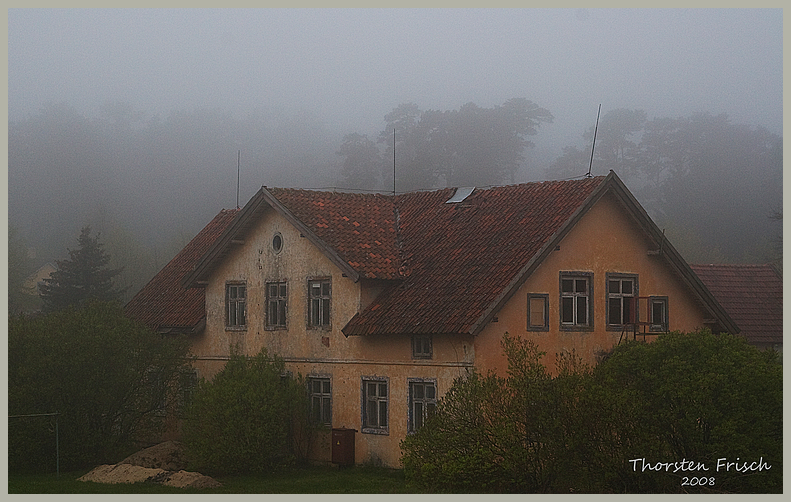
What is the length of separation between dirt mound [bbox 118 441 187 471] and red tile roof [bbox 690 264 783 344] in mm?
17261

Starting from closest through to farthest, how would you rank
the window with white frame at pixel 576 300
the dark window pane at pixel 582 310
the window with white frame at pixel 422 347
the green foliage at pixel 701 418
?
the green foliage at pixel 701 418, the window with white frame at pixel 422 347, the window with white frame at pixel 576 300, the dark window pane at pixel 582 310

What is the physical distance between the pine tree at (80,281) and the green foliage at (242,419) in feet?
91.8

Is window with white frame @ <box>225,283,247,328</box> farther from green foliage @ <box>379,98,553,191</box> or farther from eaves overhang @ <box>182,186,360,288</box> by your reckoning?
green foliage @ <box>379,98,553,191</box>

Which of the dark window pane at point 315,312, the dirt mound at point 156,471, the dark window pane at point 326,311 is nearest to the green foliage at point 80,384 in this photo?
the dirt mound at point 156,471

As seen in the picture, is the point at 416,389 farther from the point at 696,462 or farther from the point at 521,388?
the point at 696,462

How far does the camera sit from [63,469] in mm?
28594

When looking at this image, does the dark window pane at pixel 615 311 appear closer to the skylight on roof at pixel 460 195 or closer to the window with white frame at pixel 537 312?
the window with white frame at pixel 537 312

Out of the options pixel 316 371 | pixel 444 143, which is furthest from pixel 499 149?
pixel 316 371

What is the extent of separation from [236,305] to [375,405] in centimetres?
610

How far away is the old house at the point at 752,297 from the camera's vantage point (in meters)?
35.3

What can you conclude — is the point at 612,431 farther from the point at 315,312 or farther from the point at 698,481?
the point at 315,312

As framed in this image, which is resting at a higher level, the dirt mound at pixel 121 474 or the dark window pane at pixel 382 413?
the dark window pane at pixel 382 413

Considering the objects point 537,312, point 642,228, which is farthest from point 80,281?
point 642,228

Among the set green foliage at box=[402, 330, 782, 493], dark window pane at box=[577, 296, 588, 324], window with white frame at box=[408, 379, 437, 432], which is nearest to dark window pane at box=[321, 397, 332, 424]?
window with white frame at box=[408, 379, 437, 432]
